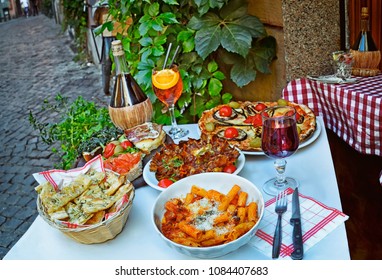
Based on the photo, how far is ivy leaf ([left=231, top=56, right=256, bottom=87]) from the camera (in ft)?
10.1

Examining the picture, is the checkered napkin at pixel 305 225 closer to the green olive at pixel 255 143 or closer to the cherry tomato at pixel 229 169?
the cherry tomato at pixel 229 169

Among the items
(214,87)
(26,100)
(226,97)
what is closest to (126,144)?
(214,87)

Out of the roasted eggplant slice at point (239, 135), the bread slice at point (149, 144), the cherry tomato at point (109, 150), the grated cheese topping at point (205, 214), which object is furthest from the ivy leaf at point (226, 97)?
the grated cheese topping at point (205, 214)

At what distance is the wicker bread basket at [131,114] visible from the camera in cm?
222

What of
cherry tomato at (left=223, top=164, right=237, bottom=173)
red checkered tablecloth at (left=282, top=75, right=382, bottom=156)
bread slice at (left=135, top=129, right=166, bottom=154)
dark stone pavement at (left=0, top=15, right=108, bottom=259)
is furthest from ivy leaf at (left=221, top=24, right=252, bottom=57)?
dark stone pavement at (left=0, top=15, right=108, bottom=259)

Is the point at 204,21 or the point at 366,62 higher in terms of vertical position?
the point at 204,21

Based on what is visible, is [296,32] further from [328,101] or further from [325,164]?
[325,164]

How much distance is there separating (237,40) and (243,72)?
279 mm

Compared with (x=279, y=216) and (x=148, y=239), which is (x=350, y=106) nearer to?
(x=279, y=216)

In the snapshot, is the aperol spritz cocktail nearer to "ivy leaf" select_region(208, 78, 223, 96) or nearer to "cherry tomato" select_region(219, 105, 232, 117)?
"cherry tomato" select_region(219, 105, 232, 117)

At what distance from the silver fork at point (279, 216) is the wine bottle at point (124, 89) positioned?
952 millimetres

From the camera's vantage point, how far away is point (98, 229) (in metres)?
1.39
